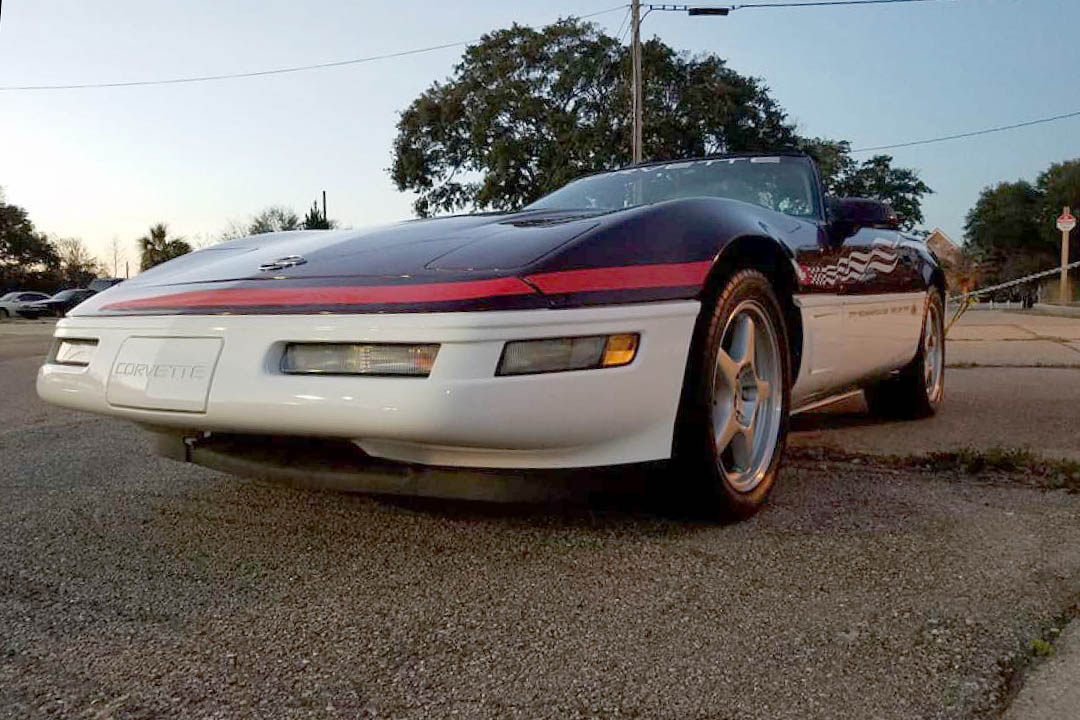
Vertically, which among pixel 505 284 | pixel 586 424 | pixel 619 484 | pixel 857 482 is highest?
pixel 505 284

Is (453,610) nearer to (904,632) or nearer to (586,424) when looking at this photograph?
(586,424)

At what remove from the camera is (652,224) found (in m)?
2.50

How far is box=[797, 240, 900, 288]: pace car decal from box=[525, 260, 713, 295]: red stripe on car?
2.71ft

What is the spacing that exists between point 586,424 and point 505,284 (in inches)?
15.2

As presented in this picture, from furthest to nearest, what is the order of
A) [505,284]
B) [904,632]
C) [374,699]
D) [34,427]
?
[34,427] < [505,284] < [904,632] < [374,699]

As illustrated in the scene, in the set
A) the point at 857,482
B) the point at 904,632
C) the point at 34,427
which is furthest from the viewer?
the point at 34,427

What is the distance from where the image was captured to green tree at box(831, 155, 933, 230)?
40.4m

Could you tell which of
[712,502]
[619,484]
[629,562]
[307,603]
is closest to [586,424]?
[619,484]

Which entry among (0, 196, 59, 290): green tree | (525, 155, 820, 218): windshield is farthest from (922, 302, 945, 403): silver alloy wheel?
(0, 196, 59, 290): green tree

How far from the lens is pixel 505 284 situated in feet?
7.18

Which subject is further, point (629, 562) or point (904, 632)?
point (629, 562)

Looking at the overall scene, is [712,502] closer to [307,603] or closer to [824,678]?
[824,678]

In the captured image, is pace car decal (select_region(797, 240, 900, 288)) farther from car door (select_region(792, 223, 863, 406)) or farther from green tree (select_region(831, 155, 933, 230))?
green tree (select_region(831, 155, 933, 230))

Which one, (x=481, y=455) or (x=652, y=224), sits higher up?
(x=652, y=224)
